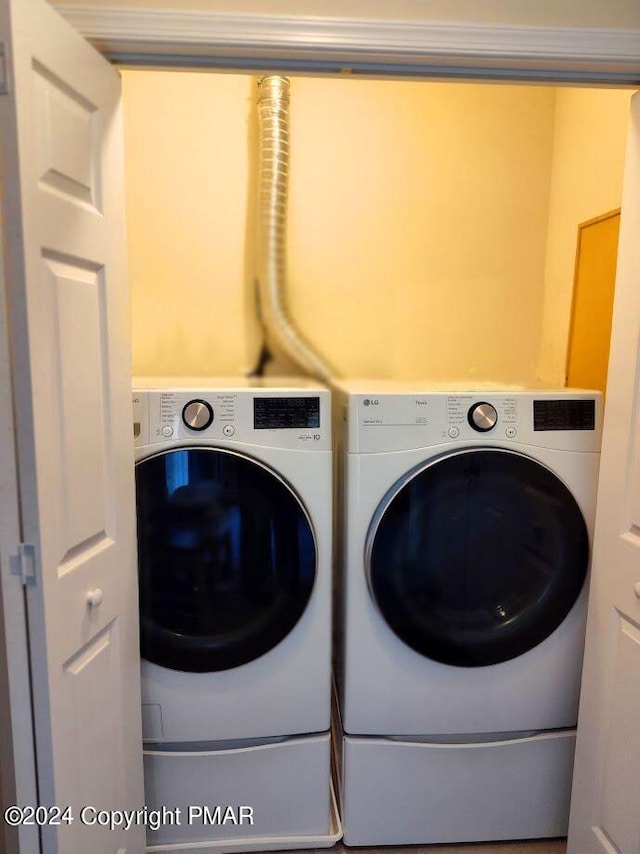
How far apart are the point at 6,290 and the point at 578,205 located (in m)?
1.78

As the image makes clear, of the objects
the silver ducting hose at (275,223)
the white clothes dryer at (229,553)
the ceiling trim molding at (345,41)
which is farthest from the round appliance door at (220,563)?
the ceiling trim molding at (345,41)

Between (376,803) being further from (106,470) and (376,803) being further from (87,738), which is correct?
(106,470)

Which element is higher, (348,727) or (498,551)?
(498,551)

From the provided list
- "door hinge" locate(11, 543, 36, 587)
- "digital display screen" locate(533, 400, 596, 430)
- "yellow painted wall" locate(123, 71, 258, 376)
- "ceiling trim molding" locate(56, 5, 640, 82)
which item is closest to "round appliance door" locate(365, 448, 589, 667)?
"digital display screen" locate(533, 400, 596, 430)

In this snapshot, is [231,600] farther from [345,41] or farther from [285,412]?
[345,41]

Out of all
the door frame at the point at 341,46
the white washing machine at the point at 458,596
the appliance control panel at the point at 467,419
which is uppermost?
the door frame at the point at 341,46

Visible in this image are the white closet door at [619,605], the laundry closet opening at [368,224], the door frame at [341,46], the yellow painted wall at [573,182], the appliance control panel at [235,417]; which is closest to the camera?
the door frame at [341,46]

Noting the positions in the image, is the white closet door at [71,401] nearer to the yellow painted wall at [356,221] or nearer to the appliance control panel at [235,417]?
the appliance control panel at [235,417]

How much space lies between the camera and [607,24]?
1.02m

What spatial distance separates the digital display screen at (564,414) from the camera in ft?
4.22

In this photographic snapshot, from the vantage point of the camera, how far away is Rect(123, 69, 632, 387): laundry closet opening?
182 centimetres

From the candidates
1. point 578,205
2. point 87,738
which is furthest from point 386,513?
point 578,205

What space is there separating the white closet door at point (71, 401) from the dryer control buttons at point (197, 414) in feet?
0.46

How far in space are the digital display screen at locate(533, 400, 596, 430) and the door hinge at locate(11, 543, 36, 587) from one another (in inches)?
45.3
